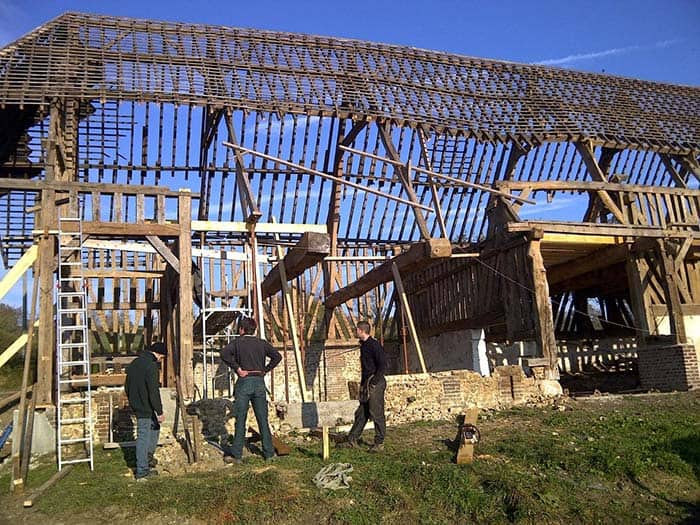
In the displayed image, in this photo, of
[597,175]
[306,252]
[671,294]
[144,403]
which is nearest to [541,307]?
[671,294]

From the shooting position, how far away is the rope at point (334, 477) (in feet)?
21.7

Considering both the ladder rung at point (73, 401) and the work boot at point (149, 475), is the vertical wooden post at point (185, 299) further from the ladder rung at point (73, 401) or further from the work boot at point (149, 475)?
the work boot at point (149, 475)

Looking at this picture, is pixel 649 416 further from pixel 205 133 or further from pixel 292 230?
pixel 205 133

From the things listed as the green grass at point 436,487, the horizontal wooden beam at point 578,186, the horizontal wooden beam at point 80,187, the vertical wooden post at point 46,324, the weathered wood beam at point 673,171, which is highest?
the weathered wood beam at point 673,171

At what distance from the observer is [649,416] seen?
9.90 m

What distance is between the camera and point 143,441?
738 centimetres

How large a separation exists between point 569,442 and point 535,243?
5364mm

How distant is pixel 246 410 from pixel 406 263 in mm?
5292

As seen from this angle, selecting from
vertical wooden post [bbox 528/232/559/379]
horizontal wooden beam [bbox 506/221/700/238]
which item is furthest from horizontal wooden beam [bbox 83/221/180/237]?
vertical wooden post [bbox 528/232/559/379]

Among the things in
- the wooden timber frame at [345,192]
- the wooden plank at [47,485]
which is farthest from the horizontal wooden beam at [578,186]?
the wooden plank at [47,485]

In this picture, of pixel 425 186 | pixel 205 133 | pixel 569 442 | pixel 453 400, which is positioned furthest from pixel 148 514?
pixel 425 186

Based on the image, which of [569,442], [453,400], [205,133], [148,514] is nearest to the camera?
[148,514]

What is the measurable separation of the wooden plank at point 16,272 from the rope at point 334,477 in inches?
205

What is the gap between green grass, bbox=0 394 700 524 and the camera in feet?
20.0
